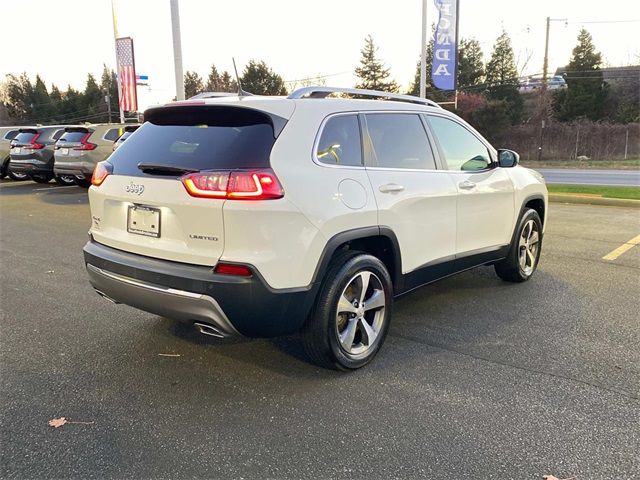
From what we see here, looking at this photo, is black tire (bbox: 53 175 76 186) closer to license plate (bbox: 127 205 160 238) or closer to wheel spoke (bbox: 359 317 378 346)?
license plate (bbox: 127 205 160 238)

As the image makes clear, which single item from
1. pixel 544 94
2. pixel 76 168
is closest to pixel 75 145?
pixel 76 168

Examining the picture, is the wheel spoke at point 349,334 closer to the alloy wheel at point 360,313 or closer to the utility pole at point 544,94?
the alloy wheel at point 360,313

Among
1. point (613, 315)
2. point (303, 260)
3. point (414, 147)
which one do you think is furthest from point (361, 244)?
point (613, 315)

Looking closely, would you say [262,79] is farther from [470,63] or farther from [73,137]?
[73,137]

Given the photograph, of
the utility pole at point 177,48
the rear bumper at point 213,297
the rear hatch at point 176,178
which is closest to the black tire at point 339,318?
the rear bumper at point 213,297

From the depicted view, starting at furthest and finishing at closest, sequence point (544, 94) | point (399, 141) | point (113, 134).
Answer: point (544, 94) < point (113, 134) < point (399, 141)

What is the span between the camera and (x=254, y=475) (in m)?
2.49

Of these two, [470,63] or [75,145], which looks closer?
[75,145]

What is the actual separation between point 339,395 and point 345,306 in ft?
1.85

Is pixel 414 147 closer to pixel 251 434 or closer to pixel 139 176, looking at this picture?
pixel 139 176

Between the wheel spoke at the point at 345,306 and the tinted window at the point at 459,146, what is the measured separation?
166cm

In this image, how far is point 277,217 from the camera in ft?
9.62

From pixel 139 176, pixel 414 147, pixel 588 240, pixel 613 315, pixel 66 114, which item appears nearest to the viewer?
pixel 139 176

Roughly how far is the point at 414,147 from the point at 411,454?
92.8 inches
